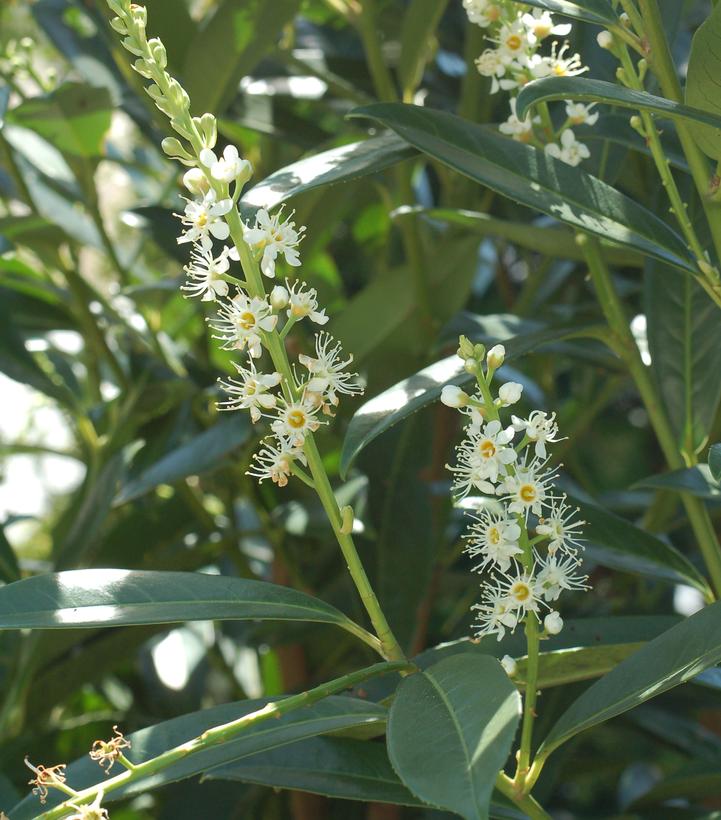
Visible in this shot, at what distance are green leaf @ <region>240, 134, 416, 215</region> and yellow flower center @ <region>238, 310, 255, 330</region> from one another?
0.08 meters

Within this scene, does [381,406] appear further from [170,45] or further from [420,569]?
[170,45]

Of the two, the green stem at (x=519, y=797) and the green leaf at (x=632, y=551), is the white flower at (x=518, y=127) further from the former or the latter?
the green stem at (x=519, y=797)

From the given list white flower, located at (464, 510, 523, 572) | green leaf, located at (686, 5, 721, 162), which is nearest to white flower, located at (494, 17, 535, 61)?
green leaf, located at (686, 5, 721, 162)

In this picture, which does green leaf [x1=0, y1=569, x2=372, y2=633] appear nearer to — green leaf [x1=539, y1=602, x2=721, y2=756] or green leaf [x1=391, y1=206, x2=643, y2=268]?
green leaf [x1=539, y1=602, x2=721, y2=756]

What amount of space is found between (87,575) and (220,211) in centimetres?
21

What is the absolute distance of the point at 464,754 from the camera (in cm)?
47

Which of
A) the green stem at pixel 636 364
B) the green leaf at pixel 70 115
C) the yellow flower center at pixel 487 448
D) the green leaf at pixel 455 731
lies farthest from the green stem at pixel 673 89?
the green leaf at pixel 70 115

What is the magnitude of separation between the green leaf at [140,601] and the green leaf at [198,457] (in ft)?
1.14

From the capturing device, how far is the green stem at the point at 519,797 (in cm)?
57

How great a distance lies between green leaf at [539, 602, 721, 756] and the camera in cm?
54

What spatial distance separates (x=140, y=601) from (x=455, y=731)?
0.63 feet

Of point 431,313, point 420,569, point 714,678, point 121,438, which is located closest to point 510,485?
point 714,678

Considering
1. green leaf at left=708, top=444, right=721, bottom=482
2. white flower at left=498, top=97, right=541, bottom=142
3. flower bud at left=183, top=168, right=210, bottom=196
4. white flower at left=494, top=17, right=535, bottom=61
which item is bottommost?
green leaf at left=708, top=444, right=721, bottom=482

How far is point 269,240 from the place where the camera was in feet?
1.96
